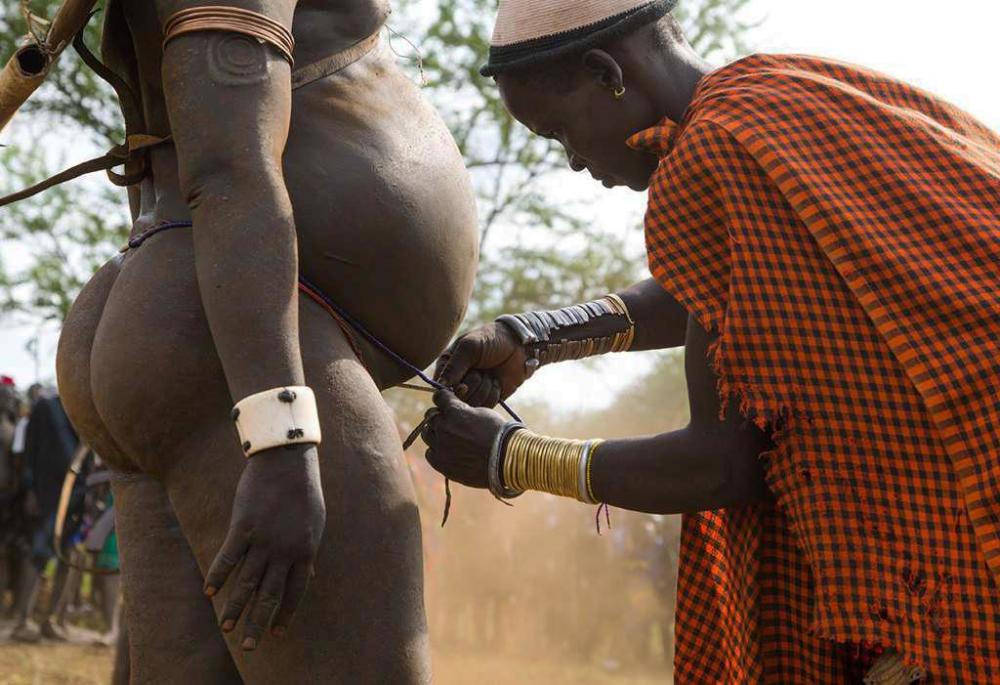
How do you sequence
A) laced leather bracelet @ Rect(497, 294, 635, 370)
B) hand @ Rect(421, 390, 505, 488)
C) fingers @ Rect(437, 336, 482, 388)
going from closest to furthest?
hand @ Rect(421, 390, 505, 488) < fingers @ Rect(437, 336, 482, 388) < laced leather bracelet @ Rect(497, 294, 635, 370)

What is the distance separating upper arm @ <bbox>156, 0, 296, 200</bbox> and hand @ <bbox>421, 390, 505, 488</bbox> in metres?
0.66

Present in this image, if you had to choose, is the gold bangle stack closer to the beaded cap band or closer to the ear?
the ear

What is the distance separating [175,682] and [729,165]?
1288 millimetres

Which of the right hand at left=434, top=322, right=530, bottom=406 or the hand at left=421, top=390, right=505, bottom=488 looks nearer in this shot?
the hand at left=421, top=390, right=505, bottom=488

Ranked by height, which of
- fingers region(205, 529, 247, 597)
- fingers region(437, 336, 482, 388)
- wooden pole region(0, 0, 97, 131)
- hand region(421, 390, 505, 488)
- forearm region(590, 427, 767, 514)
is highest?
wooden pole region(0, 0, 97, 131)

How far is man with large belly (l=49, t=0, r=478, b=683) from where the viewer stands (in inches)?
75.5

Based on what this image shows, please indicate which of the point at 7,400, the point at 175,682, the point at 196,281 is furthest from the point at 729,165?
the point at 7,400

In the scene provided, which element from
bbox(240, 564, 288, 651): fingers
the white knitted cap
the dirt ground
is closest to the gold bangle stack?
bbox(240, 564, 288, 651): fingers

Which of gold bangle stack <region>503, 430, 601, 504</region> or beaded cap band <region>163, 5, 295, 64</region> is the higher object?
beaded cap band <region>163, 5, 295, 64</region>

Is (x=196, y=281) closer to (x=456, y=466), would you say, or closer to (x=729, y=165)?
(x=456, y=466)

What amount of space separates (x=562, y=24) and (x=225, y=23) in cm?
74

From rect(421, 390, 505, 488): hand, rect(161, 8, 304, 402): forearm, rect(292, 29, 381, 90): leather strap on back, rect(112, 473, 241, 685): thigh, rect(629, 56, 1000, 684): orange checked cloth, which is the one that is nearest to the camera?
rect(161, 8, 304, 402): forearm

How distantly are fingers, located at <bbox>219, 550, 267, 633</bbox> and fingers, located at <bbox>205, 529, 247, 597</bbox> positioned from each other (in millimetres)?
17

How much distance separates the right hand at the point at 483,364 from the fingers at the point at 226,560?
3.05ft
